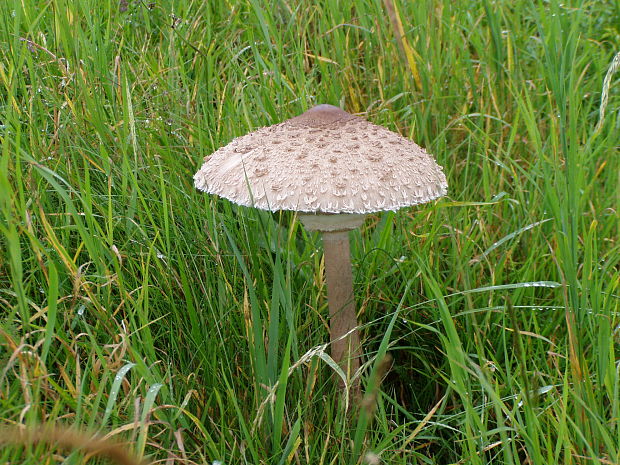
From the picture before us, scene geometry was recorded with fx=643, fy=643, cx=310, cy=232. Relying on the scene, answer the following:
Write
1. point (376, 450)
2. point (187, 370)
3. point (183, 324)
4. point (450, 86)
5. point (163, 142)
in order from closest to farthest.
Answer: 1. point (376, 450)
2. point (187, 370)
3. point (183, 324)
4. point (163, 142)
5. point (450, 86)

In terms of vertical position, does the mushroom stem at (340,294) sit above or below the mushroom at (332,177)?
below

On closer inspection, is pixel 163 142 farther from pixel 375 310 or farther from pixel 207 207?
pixel 375 310

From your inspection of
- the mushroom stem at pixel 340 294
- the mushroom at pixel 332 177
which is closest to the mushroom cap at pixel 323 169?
the mushroom at pixel 332 177

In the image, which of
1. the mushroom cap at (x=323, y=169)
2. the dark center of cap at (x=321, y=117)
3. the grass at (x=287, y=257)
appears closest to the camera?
the grass at (x=287, y=257)

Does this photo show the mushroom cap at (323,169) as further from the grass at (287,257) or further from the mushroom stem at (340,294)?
the mushroom stem at (340,294)

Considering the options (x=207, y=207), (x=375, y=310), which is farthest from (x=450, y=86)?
(x=207, y=207)

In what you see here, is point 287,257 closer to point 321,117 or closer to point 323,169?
point 323,169
